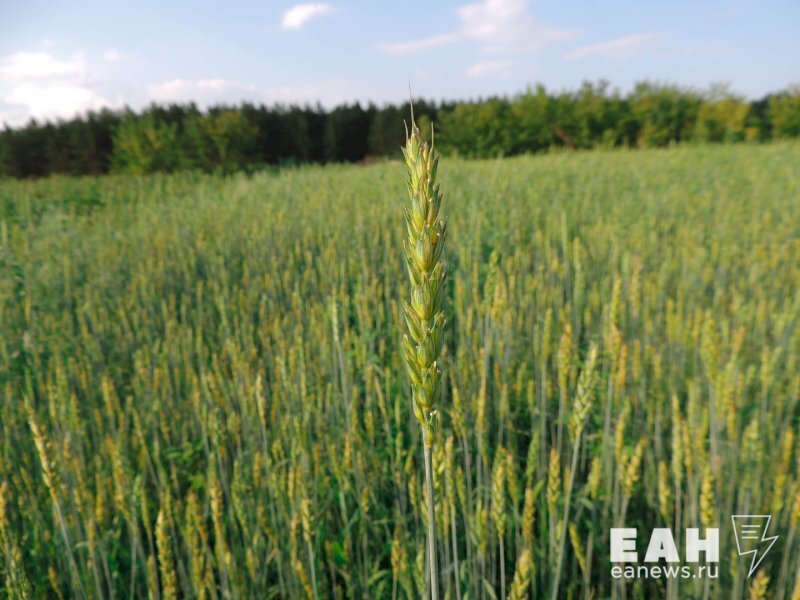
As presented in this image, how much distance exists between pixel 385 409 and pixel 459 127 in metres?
15.5

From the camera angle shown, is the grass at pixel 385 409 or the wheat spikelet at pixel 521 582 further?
the grass at pixel 385 409

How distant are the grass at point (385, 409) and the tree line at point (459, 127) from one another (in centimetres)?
1189

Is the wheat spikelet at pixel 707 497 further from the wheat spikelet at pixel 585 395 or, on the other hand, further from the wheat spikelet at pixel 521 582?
the wheat spikelet at pixel 521 582

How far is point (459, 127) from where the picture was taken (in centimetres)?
1602

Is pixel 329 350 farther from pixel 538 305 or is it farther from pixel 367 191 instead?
pixel 367 191

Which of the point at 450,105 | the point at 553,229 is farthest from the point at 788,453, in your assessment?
the point at 450,105

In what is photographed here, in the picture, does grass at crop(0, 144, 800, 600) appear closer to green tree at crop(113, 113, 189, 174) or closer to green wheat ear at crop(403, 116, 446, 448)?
green wheat ear at crop(403, 116, 446, 448)

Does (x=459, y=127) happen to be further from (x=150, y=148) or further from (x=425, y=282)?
(x=425, y=282)

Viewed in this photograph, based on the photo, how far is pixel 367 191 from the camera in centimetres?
615

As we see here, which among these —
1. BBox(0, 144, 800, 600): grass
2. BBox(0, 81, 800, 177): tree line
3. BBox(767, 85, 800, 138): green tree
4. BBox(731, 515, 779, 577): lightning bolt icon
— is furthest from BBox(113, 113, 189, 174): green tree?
BBox(767, 85, 800, 138): green tree

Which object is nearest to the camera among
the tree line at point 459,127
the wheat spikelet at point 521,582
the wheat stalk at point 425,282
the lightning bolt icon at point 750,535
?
the wheat stalk at point 425,282

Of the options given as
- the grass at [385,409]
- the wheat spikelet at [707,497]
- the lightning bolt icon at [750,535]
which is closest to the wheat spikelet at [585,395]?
the grass at [385,409]

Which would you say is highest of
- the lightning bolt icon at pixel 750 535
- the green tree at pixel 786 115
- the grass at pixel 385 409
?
the green tree at pixel 786 115

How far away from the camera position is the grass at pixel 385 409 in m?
1.10
